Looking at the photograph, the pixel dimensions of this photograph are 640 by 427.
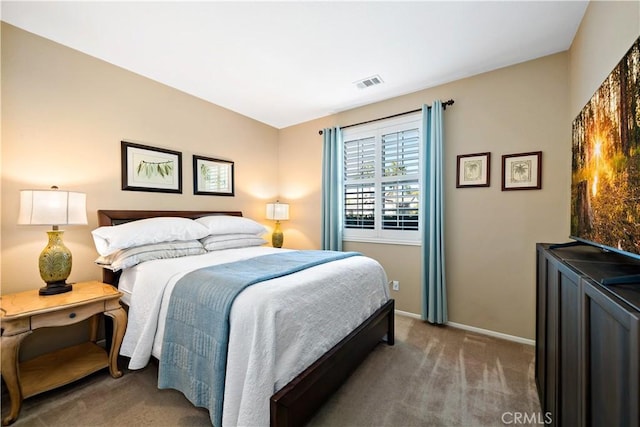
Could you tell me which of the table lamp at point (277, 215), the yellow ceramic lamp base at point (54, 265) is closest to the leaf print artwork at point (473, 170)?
the table lamp at point (277, 215)

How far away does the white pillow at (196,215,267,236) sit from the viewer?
294 centimetres

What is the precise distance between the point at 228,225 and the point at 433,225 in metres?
2.30

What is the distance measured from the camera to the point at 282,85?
10.0ft

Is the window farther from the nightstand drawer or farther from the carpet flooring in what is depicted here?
the nightstand drawer

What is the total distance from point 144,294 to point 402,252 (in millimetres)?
2662

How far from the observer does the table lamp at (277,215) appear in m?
3.99

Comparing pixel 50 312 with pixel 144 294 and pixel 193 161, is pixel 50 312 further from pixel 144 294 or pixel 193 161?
pixel 193 161

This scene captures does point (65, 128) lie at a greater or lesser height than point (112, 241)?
greater

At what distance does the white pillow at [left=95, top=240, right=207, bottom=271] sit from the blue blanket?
29.3 inches

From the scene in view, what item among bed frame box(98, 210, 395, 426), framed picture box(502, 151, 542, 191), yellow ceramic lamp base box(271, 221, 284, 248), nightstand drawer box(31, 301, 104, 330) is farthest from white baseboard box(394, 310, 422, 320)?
nightstand drawer box(31, 301, 104, 330)

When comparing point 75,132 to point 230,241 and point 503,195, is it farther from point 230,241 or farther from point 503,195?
point 503,195

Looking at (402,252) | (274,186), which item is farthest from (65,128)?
(402,252)

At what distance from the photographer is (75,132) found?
7.77 feet

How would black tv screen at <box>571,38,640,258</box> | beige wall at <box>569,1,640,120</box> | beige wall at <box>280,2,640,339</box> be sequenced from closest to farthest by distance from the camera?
black tv screen at <box>571,38,640,258</box> → beige wall at <box>569,1,640,120</box> → beige wall at <box>280,2,640,339</box>
